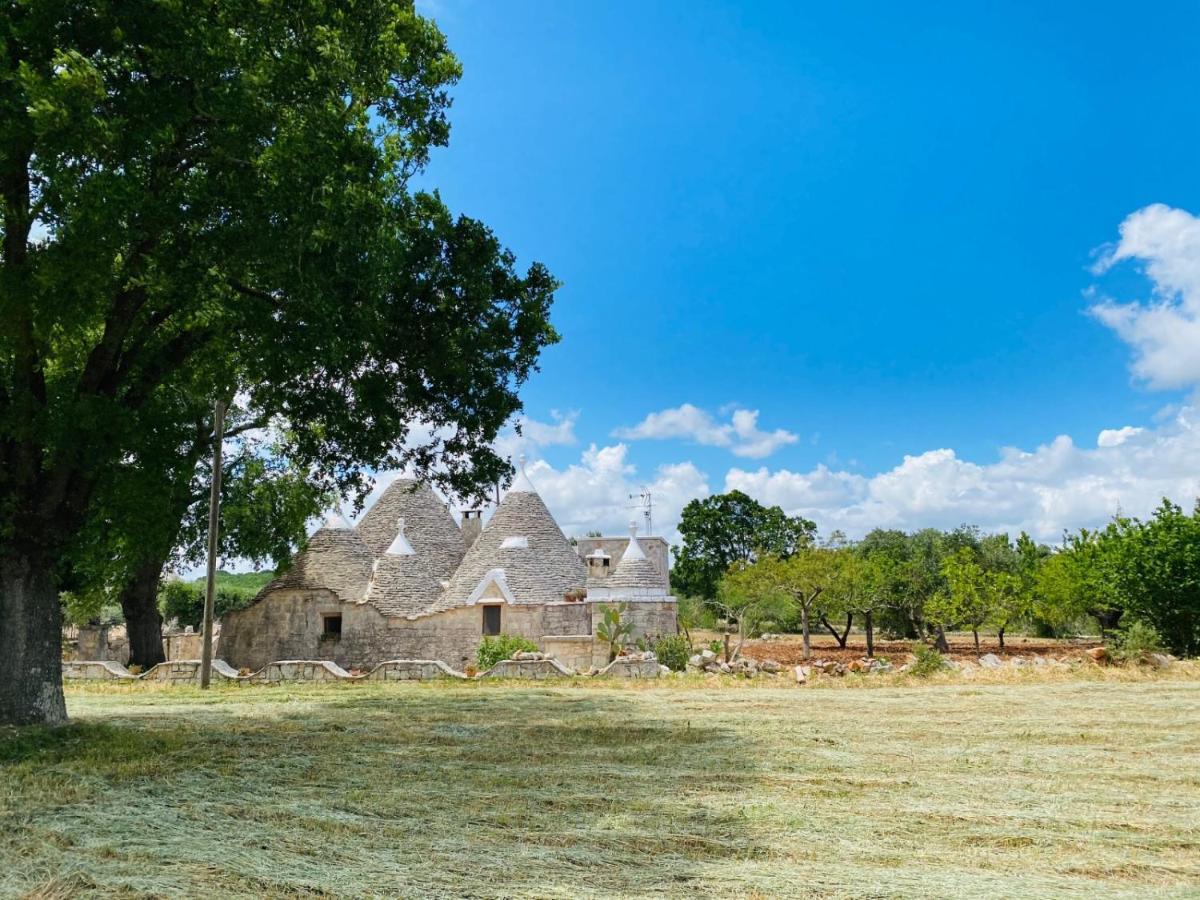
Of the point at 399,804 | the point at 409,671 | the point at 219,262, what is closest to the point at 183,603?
the point at 409,671

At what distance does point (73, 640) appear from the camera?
29.8m

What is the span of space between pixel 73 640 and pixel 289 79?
30.2 meters

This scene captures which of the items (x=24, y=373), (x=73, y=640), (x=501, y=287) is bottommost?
(x=73, y=640)

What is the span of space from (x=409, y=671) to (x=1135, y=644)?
1634cm

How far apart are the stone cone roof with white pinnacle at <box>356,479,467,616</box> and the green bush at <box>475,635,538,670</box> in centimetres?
295

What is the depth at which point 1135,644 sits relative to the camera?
17.4 m

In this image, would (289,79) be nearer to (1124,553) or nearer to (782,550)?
(1124,553)

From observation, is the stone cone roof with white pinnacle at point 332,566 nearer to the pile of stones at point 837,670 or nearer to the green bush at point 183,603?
the pile of stones at point 837,670

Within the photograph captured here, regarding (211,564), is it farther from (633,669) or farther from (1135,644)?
(1135,644)

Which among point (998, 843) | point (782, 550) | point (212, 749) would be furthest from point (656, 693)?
point (782, 550)

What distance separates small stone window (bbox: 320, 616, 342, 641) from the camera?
2173 centimetres

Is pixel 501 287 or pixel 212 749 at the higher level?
pixel 501 287

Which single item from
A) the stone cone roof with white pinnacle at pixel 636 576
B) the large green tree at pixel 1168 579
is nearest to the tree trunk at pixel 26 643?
the stone cone roof with white pinnacle at pixel 636 576

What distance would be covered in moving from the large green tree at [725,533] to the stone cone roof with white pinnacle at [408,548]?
1543 inches
